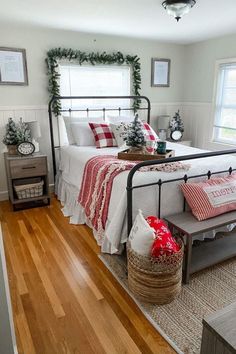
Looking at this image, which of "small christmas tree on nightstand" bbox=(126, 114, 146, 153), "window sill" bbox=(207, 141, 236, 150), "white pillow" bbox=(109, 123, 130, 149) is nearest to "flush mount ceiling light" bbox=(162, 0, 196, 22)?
"small christmas tree on nightstand" bbox=(126, 114, 146, 153)

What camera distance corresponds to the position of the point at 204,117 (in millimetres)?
4309

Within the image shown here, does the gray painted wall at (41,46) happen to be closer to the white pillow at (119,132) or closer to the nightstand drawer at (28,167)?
the nightstand drawer at (28,167)

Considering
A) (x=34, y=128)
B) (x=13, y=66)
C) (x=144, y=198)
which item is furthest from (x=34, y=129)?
(x=144, y=198)

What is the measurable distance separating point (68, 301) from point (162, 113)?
3.50 m

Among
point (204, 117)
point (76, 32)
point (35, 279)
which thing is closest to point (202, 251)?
point (35, 279)

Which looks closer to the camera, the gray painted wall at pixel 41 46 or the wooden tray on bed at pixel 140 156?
the wooden tray on bed at pixel 140 156

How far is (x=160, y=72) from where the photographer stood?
4285 millimetres

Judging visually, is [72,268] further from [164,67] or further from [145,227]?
[164,67]

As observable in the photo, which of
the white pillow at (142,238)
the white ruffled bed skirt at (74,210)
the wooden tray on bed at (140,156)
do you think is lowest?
the white ruffled bed skirt at (74,210)

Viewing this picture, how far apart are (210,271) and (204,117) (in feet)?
9.54

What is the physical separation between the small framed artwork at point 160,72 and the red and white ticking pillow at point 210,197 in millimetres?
2684

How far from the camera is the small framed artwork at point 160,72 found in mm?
4207

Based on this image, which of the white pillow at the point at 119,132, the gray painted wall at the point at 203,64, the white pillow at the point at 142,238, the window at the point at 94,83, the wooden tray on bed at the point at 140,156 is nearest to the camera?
the white pillow at the point at 142,238

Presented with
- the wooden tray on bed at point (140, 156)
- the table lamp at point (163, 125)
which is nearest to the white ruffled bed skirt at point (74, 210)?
the wooden tray on bed at point (140, 156)
